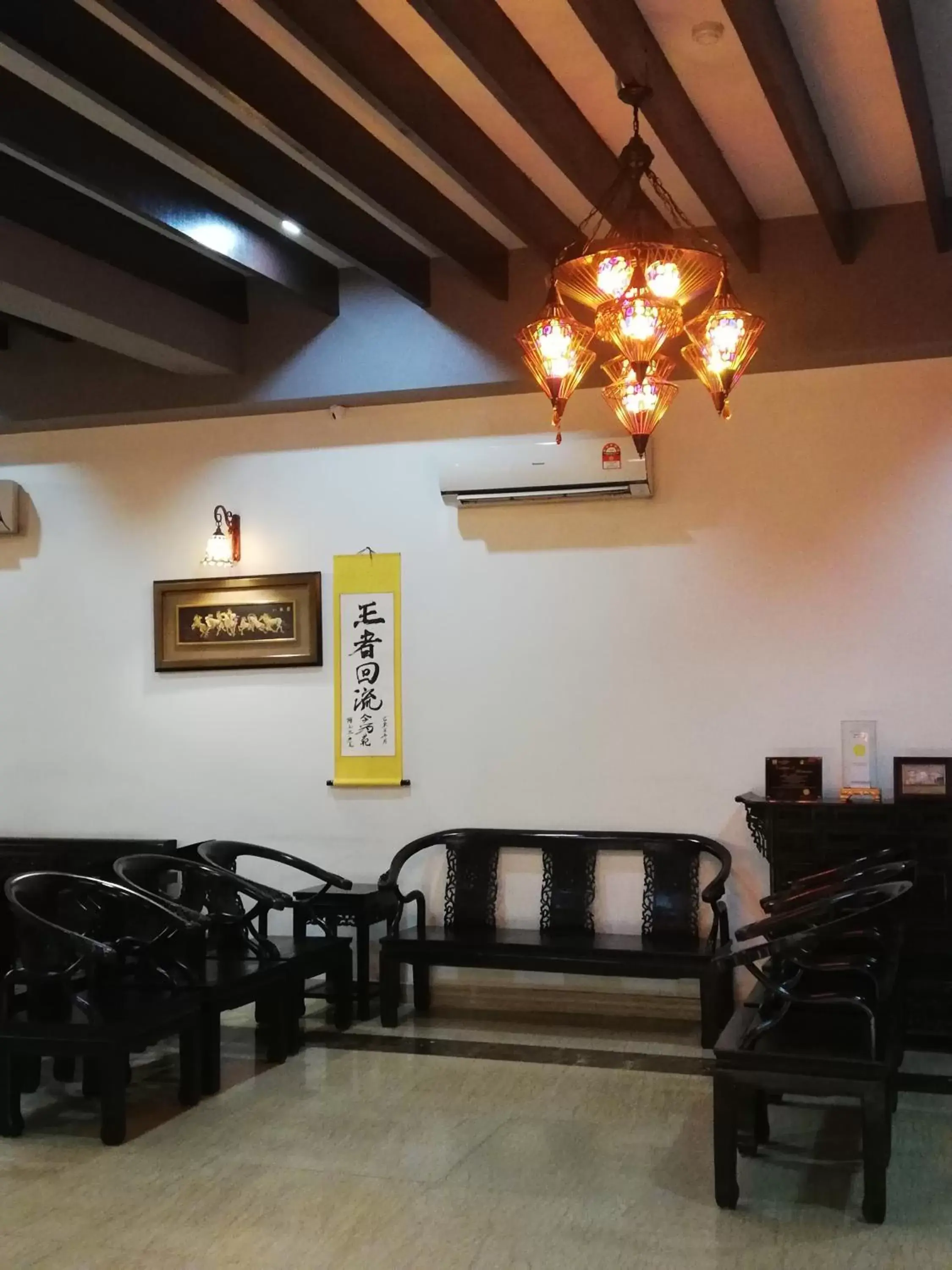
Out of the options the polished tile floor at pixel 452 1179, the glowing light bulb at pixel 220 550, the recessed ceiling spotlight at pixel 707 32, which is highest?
the recessed ceiling spotlight at pixel 707 32

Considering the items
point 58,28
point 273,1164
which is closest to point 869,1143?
point 273,1164

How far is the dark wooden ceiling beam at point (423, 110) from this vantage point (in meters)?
3.33

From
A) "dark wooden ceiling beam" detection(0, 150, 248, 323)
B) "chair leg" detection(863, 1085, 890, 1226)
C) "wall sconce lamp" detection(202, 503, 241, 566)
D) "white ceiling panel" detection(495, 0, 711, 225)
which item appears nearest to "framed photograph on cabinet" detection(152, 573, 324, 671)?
"wall sconce lamp" detection(202, 503, 241, 566)

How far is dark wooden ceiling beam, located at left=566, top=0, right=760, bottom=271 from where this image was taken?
131 inches

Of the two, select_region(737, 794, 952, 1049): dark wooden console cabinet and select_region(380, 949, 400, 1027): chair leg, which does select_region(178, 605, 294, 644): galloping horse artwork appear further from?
select_region(737, 794, 952, 1049): dark wooden console cabinet

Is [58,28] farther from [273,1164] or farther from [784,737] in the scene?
[784,737]

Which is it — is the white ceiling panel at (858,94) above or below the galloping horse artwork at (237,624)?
above

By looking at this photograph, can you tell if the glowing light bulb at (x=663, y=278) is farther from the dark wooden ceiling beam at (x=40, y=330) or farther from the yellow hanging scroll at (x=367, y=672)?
the dark wooden ceiling beam at (x=40, y=330)

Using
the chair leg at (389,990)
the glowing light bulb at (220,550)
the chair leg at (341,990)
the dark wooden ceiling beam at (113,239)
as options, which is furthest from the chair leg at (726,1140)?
the dark wooden ceiling beam at (113,239)

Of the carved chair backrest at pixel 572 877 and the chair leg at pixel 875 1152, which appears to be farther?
the carved chair backrest at pixel 572 877

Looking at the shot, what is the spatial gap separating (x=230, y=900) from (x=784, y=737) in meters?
2.65

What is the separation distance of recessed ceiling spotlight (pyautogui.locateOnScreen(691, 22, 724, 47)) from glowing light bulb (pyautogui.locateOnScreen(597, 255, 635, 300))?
0.70m

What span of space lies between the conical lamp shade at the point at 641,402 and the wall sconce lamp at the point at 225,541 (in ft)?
8.81

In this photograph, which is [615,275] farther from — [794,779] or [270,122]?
[794,779]
